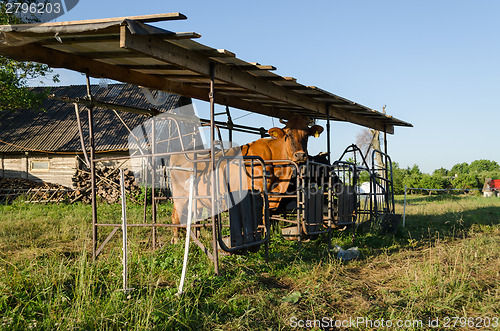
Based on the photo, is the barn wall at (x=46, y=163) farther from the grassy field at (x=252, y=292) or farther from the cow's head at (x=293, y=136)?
the grassy field at (x=252, y=292)

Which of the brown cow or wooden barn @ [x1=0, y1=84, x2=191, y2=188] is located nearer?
the brown cow

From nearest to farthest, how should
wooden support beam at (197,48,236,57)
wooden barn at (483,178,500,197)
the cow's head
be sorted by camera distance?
wooden support beam at (197,48,236,57), the cow's head, wooden barn at (483,178,500,197)

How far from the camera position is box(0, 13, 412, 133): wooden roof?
14.5 ft

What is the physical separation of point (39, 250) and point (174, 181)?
8.91ft

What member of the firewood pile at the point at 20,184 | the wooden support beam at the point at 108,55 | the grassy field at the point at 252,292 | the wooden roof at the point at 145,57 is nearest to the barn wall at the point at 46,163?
the firewood pile at the point at 20,184

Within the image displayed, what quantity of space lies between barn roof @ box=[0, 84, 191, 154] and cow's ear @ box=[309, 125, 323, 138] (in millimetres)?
10497

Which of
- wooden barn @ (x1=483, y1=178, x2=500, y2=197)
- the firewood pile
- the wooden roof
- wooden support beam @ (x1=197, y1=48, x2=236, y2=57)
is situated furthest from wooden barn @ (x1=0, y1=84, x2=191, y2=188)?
wooden barn @ (x1=483, y1=178, x2=500, y2=197)

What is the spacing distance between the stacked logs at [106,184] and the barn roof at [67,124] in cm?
103

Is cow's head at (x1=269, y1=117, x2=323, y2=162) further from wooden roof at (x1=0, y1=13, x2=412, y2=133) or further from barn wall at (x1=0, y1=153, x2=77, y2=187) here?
barn wall at (x1=0, y1=153, x2=77, y2=187)

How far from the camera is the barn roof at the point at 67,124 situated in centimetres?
1846

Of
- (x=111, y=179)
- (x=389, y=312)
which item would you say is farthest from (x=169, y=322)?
(x=111, y=179)

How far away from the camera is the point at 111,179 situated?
Answer: 17062mm

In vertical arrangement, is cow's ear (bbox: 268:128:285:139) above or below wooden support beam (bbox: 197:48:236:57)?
below

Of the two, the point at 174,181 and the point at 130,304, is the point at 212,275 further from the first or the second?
the point at 174,181
